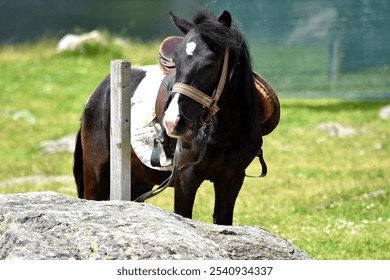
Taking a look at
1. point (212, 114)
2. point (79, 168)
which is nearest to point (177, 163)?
point (212, 114)

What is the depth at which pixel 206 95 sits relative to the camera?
19.7 ft

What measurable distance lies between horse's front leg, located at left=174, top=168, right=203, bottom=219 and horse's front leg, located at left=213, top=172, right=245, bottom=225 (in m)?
0.23

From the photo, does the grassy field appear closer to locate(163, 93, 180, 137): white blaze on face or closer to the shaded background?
the shaded background

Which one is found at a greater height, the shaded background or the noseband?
the shaded background

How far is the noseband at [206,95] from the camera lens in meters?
5.88

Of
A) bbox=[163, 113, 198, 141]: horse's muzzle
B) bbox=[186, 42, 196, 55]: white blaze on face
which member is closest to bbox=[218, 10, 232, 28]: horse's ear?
bbox=[186, 42, 196, 55]: white blaze on face

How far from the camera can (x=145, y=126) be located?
7.09 meters

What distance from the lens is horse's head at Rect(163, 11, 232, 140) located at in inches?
229

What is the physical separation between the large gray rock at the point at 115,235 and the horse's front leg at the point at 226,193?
122cm

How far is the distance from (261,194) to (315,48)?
29.9ft

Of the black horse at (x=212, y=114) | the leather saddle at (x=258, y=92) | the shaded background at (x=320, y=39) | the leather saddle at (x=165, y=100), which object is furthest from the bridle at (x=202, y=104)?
the shaded background at (x=320, y=39)
